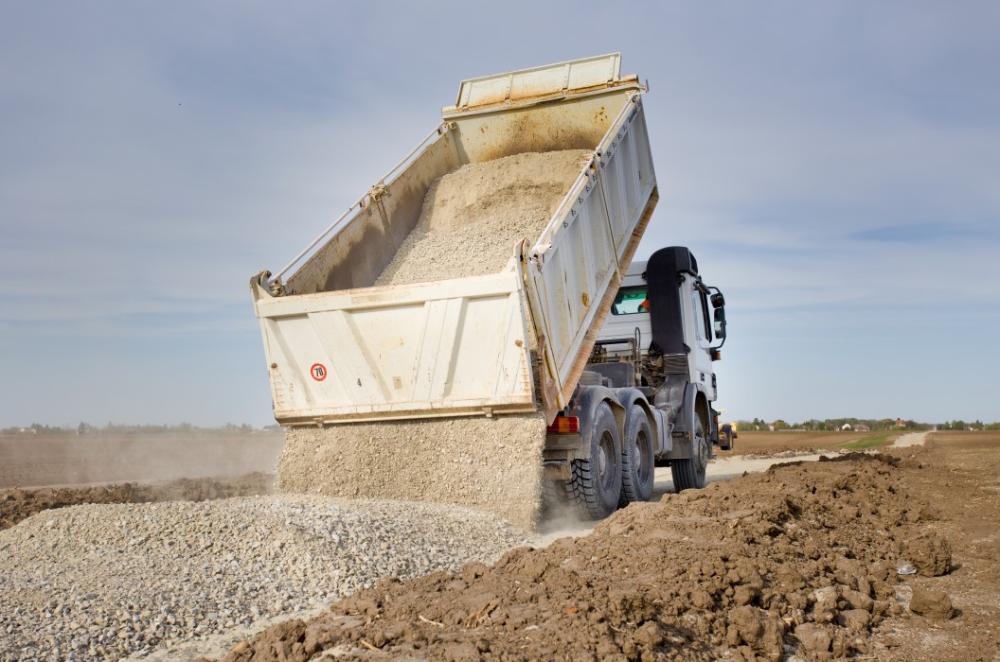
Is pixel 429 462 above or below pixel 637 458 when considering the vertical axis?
above

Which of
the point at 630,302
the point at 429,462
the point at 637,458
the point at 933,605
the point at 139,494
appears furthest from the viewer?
the point at 630,302

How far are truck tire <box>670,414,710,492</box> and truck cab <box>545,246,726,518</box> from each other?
1 cm

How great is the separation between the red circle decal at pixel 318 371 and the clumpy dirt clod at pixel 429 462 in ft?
1.58

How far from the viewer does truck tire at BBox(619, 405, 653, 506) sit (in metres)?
8.94

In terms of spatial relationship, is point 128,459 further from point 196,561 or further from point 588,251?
point 196,561

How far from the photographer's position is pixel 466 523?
7.01m

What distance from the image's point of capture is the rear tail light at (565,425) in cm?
774

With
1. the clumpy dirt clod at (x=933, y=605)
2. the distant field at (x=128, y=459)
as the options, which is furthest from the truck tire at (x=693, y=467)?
the clumpy dirt clod at (x=933, y=605)

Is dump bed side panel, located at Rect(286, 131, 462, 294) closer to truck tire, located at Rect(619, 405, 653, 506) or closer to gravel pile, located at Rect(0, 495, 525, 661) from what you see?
gravel pile, located at Rect(0, 495, 525, 661)

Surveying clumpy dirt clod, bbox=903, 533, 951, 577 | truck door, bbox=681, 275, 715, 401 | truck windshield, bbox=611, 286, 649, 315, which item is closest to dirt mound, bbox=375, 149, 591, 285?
truck windshield, bbox=611, 286, 649, 315

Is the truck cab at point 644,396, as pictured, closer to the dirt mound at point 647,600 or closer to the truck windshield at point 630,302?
the truck windshield at point 630,302

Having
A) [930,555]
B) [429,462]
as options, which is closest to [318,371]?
[429,462]

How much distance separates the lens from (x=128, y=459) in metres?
16.5

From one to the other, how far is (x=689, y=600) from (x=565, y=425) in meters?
3.54
